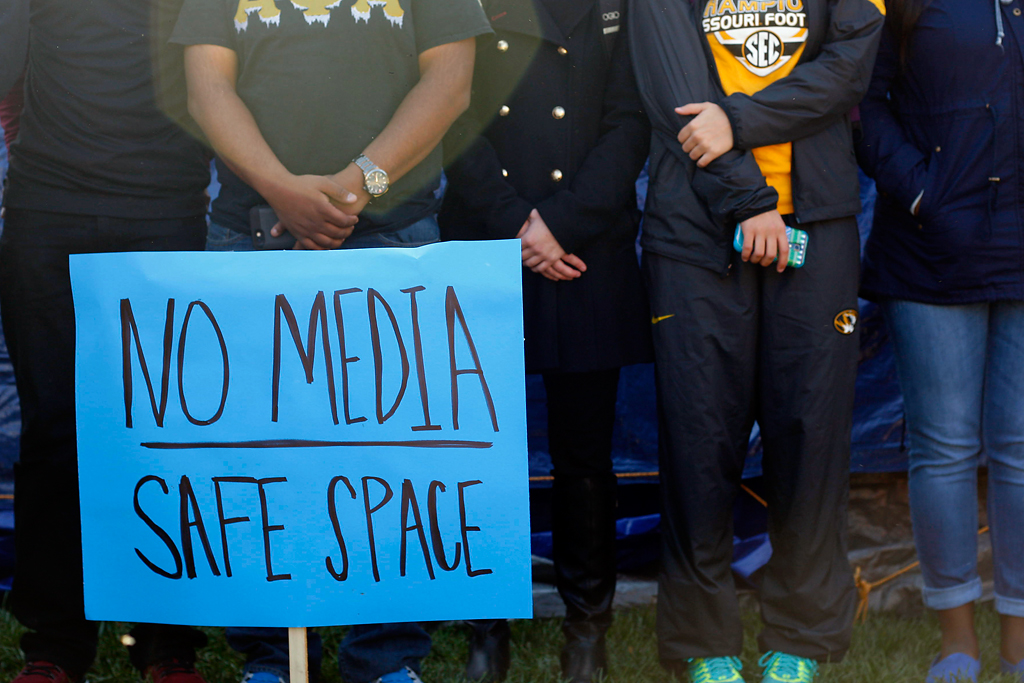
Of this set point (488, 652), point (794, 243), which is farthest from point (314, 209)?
point (488, 652)

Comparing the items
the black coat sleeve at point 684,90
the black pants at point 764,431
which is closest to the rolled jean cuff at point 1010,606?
the black pants at point 764,431

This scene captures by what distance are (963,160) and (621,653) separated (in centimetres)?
135

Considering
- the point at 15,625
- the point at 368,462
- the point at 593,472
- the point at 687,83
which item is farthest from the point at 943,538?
the point at 15,625

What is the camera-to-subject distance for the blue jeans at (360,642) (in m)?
1.75

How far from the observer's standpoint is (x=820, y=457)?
5.96 ft

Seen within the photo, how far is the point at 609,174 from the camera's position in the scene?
1843mm

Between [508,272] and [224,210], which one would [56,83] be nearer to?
[224,210]

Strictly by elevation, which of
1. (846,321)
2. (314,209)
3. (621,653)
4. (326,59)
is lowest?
(621,653)

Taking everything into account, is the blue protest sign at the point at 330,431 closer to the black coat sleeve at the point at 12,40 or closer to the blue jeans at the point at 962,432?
the black coat sleeve at the point at 12,40

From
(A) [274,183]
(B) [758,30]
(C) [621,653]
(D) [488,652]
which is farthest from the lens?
(C) [621,653]

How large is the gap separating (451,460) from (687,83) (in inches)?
35.8

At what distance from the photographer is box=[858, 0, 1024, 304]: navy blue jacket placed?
1799mm

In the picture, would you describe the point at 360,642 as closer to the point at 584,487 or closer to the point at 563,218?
the point at 584,487

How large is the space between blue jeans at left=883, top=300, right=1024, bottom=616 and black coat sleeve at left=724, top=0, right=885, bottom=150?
47 centimetres
